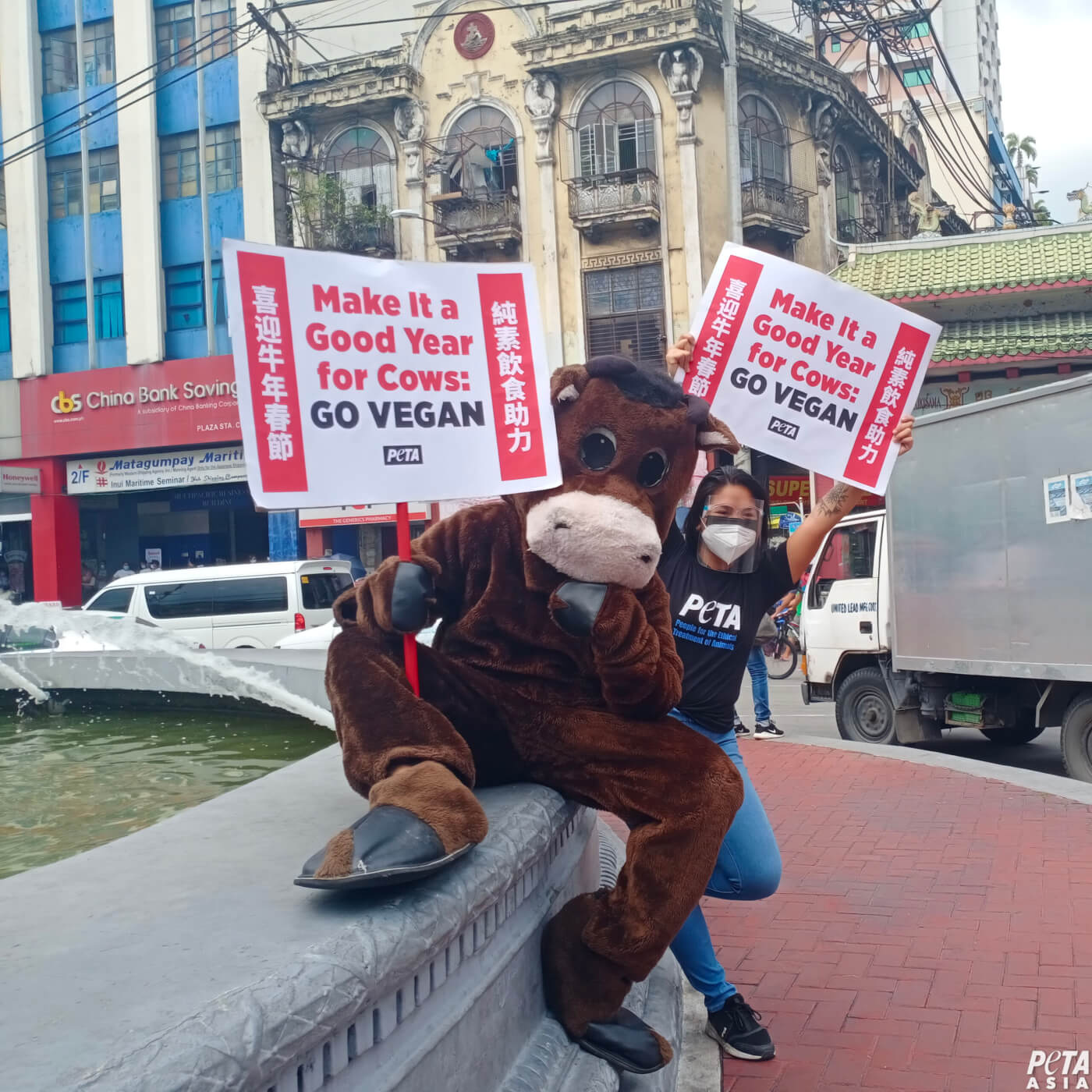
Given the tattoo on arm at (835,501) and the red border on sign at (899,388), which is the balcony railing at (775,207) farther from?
the tattoo on arm at (835,501)

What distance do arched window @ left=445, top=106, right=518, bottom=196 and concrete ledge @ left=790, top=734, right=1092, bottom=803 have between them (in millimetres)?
18618

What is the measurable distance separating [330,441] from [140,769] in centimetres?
296

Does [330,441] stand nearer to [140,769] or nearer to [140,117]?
[140,769]

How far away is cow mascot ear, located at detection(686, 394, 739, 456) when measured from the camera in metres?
2.94

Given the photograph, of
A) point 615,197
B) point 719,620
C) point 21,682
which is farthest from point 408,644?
point 615,197

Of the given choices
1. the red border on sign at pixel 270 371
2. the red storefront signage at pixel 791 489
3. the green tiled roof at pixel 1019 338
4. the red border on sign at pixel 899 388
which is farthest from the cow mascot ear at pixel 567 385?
the red storefront signage at pixel 791 489

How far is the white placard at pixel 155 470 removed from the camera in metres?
25.6

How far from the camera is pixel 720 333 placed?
3707mm

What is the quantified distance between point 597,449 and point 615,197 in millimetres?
21686

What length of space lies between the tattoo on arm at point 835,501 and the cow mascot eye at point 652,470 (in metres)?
0.79

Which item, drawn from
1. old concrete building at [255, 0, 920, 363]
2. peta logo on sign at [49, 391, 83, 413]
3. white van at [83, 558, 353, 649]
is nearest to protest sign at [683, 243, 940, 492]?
white van at [83, 558, 353, 649]

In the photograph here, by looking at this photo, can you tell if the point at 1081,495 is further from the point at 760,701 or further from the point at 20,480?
the point at 20,480

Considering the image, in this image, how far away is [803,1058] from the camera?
3273mm

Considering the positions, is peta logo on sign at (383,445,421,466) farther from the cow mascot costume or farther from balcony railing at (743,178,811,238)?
balcony railing at (743,178,811,238)
